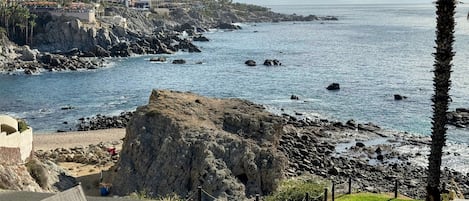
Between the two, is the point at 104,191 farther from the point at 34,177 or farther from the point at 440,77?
the point at 440,77

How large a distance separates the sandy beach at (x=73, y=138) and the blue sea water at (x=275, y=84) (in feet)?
12.7

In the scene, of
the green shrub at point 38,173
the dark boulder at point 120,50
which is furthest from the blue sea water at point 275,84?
the green shrub at point 38,173

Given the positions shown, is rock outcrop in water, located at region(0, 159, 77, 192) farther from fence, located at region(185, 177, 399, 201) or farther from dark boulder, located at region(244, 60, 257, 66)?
dark boulder, located at region(244, 60, 257, 66)

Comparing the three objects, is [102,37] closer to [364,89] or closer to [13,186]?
[364,89]

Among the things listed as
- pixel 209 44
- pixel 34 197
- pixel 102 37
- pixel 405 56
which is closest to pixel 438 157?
pixel 34 197

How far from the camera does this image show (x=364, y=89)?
6525 cm

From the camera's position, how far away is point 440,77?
14.1 m

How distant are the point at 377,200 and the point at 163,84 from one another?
5311cm

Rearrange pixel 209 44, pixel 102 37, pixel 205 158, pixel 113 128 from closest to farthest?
1. pixel 205 158
2. pixel 113 128
3. pixel 102 37
4. pixel 209 44

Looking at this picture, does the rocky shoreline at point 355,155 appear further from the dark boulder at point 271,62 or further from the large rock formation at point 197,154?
the dark boulder at point 271,62

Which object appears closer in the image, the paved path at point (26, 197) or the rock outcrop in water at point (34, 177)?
the paved path at point (26, 197)

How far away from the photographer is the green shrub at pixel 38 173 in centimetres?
2570

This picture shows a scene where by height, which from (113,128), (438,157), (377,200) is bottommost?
(113,128)

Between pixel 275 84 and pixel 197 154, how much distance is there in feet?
144
